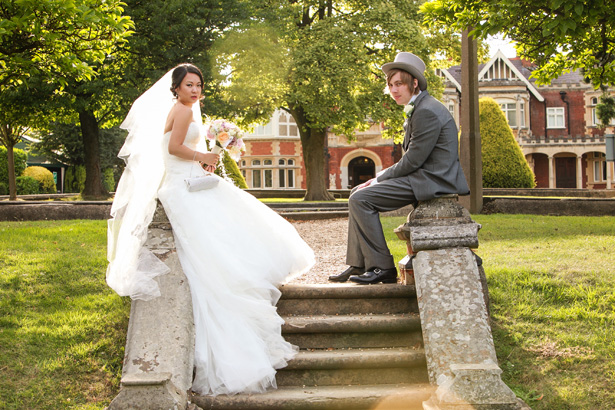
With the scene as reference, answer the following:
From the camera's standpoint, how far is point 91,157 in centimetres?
2269

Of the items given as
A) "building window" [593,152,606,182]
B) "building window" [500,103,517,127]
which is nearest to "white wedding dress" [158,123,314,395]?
"building window" [500,103,517,127]

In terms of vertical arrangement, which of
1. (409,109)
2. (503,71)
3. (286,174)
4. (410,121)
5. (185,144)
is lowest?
(185,144)

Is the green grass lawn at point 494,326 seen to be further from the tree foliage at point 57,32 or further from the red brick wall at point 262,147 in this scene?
the red brick wall at point 262,147

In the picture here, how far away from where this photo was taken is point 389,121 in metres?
23.8

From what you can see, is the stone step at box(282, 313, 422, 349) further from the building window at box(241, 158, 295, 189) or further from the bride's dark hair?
the building window at box(241, 158, 295, 189)

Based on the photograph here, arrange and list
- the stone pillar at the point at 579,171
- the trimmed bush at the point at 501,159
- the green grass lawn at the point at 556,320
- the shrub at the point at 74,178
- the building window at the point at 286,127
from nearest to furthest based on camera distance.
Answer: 1. the green grass lawn at the point at 556,320
2. the trimmed bush at the point at 501,159
3. the shrub at the point at 74,178
4. the stone pillar at the point at 579,171
5. the building window at the point at 286,127

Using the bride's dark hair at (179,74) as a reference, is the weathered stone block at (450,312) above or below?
below

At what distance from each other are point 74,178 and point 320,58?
2208cm

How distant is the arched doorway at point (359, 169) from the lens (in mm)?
42188

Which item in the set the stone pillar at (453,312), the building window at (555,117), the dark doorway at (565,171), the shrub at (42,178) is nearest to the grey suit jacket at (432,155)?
the stone pillar at (453,312)

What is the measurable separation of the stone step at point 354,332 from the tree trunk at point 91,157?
1896 cm

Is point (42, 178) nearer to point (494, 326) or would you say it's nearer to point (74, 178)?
point (74, 178)

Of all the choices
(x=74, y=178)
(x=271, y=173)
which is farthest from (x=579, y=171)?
(x=74, y=178)

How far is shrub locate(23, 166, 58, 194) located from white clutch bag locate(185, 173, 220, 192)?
1303 inches
